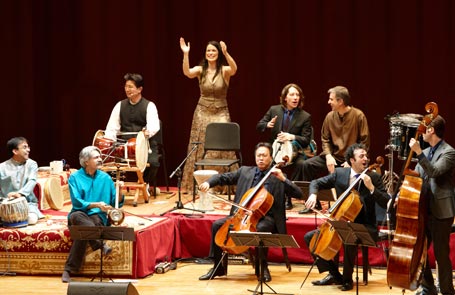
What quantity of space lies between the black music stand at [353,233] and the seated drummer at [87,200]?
221cm

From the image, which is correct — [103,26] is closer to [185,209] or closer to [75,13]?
[75,13]

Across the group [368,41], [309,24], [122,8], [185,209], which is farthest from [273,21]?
[185,209]

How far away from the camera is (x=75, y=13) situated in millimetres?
11742

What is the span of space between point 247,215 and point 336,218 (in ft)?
2.63

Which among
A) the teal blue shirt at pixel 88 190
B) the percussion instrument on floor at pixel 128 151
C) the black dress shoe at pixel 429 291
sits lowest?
the black dress shoe at pixel 429 291

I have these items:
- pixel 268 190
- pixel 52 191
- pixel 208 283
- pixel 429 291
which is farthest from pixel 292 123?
pixel 429 291

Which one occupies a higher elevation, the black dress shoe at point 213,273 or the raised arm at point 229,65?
the raised arm at point 229,65

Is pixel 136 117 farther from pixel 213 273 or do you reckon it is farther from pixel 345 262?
pixel 345 262

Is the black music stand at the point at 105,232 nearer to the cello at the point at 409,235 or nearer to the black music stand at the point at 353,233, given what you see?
the black music stand at the point at 353,233

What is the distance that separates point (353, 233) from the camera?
688 cm

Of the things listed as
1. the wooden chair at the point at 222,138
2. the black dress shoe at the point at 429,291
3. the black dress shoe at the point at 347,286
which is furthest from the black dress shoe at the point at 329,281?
the wooden chair at the point at 222,138

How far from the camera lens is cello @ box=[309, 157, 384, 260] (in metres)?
7.47

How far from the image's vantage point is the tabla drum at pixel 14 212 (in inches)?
328

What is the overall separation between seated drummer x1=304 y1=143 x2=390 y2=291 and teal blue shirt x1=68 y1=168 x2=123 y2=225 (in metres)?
1.87
